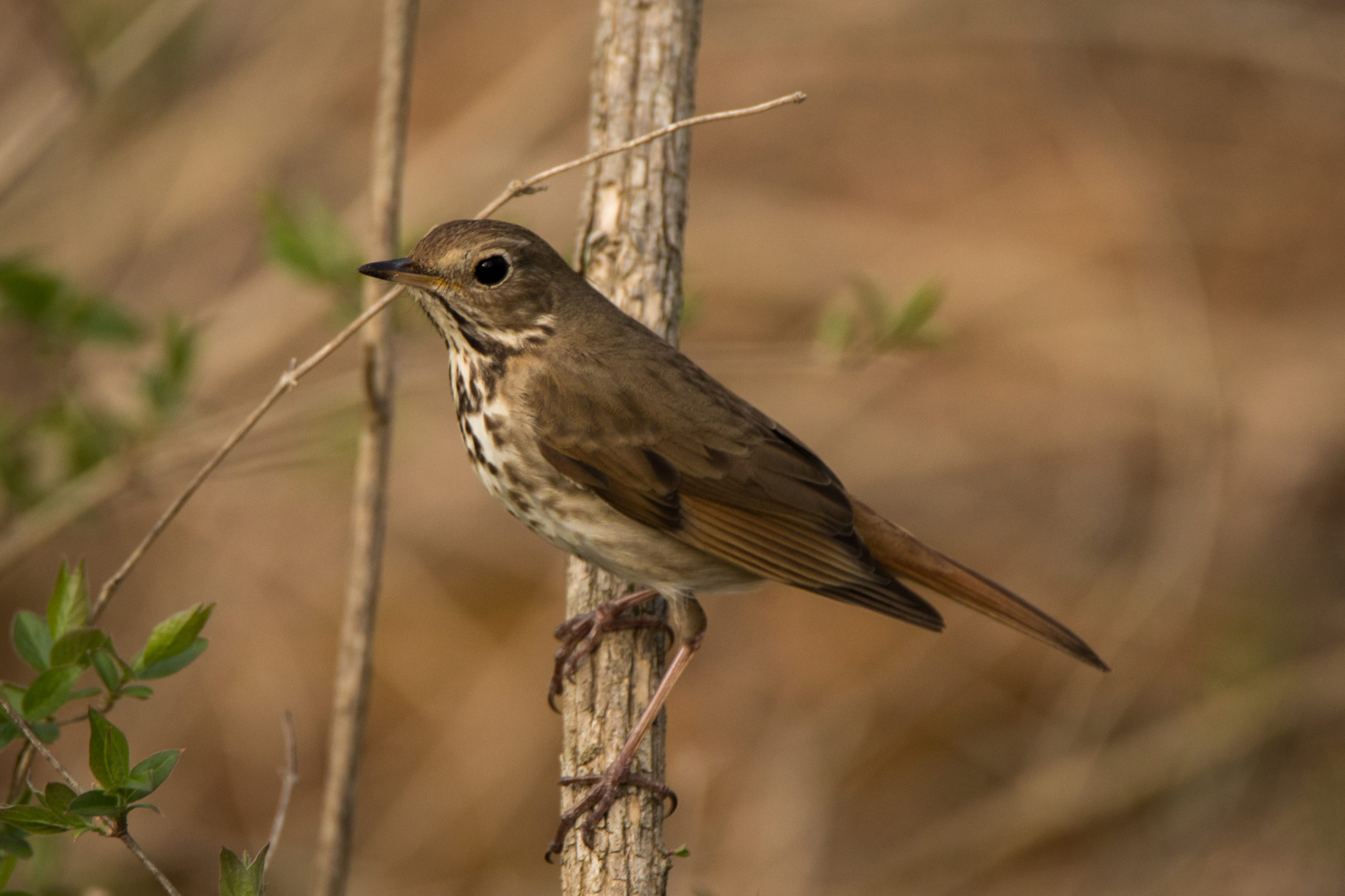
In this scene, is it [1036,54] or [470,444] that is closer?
[470,444]

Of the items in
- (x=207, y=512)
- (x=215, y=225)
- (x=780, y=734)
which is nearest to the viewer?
(x=780, y=734)

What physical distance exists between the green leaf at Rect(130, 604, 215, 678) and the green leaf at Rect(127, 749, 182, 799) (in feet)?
0.96

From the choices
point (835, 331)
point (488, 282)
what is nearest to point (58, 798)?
point (488, 282)

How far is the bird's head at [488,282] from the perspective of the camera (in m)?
3.65

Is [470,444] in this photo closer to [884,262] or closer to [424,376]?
[424,376]

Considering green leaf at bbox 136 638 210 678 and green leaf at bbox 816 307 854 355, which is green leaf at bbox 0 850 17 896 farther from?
green leaf at bbox 816 307 854 355

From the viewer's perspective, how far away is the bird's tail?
3.94 metres

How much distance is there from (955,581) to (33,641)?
2675 mm

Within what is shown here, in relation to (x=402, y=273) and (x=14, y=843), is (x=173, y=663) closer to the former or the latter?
(x=14, y=843)

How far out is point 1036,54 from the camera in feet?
34.6

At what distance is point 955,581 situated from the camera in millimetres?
3994

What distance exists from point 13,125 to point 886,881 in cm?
640

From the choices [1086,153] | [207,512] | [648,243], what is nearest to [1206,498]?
[1086,153]

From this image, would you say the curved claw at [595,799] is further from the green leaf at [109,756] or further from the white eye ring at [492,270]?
the white eye ring at [492,270]
